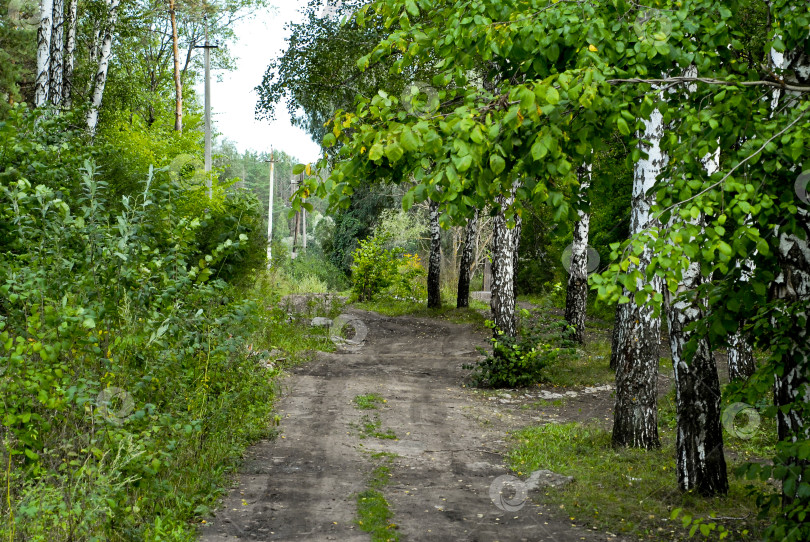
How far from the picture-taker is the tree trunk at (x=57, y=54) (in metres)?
12.0

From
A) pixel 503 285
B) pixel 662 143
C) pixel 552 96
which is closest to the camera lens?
pixel 552 96

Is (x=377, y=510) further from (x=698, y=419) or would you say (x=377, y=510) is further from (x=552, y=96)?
(x=552, y=96)

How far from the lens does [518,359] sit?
1191 centimetres

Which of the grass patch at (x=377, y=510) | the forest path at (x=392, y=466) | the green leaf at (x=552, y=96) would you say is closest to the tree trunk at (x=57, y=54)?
the forest path at (x=392, y=466)

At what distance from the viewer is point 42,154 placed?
21.4ft

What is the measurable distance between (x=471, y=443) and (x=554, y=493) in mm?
2035

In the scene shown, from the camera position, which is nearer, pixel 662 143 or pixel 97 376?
pixel 662 143
